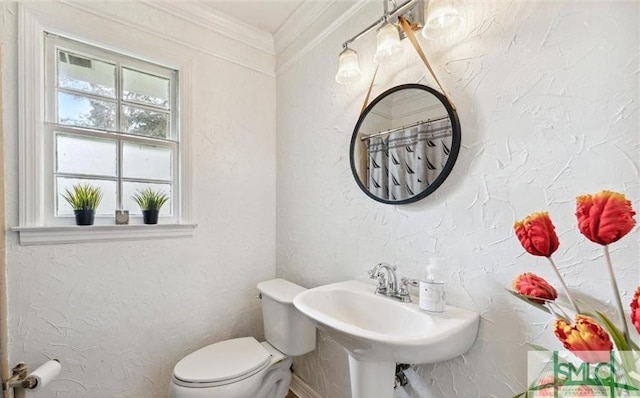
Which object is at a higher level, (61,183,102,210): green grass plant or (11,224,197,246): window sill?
(61,183,102,210): green grass plant

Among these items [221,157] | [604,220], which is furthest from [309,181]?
[604,220]

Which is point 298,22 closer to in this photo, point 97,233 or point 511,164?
point 511,164

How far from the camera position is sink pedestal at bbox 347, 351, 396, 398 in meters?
0.90

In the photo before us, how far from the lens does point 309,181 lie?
158cm

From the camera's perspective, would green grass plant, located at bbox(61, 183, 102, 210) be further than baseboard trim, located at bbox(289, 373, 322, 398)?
No

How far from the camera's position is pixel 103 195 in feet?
4.58

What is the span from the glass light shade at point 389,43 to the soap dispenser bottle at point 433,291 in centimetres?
77

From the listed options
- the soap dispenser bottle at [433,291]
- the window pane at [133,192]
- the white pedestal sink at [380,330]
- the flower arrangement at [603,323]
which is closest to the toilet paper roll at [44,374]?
the window pane at [133,192]

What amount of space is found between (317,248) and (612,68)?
4.17 ft

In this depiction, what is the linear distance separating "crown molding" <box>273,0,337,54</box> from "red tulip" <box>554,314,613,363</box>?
157 cm

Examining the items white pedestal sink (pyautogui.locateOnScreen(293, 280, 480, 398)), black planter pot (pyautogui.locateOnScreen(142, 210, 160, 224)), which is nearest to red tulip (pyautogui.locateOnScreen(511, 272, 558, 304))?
white pedestal sink (pyautogui.locateOnScreen(293, 280, 480, 398))

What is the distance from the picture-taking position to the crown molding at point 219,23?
1.51 meters

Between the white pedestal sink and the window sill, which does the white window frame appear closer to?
the window sill

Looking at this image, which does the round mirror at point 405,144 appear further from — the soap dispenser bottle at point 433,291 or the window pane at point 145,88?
the window pane at point 145,88
